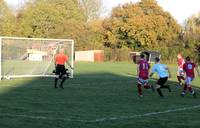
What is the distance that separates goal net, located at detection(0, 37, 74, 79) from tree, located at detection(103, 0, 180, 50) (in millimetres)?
49002

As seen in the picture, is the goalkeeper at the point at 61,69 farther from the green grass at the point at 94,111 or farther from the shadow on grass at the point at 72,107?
the green grass at the point at 94,111

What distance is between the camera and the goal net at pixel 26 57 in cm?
3300

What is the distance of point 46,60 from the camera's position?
3409 centimetres

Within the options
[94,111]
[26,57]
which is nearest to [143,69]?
[94,111]

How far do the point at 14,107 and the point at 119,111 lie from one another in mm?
3030

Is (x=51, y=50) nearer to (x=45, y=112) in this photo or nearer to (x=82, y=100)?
(x=82, y=100)

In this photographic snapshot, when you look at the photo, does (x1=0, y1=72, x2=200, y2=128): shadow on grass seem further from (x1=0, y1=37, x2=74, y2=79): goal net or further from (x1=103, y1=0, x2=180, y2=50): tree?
(x1=103, y1=0, x2=180, y2=50): tree

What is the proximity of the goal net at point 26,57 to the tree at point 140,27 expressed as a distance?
161 feet

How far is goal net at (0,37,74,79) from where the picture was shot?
3300cm

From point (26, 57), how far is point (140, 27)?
169 ft

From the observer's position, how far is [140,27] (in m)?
83.6

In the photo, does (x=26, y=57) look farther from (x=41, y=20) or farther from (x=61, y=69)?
(x=41, y=20)

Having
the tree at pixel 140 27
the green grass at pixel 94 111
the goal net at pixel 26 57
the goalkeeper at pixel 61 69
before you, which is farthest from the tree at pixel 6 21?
the green grass at pixel 94 111

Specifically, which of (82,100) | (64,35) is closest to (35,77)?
(82,100)
